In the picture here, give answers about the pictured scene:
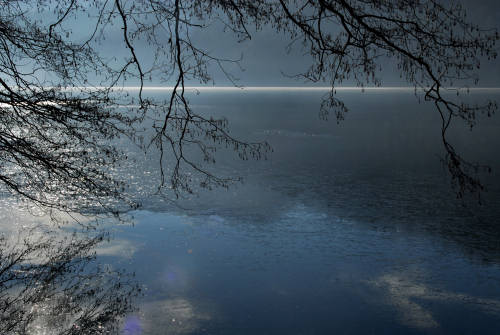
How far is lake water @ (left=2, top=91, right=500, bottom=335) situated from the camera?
14.7 meters

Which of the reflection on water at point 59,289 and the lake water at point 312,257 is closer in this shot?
the reflection on water at point 59,289

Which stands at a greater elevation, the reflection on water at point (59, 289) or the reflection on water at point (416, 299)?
the reflection on water at point (59, 289)

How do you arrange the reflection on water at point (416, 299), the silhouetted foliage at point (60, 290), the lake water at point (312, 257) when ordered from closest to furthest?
the silhouetted foliage at point (60, 290) → the reflection on water at point (416, 299) → the lake water at point (312, 257)

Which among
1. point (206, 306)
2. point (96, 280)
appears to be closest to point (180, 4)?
point (206, 306)

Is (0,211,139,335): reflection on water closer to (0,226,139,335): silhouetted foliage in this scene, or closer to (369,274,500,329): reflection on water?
(0,226,139,335): silhouetted foliage

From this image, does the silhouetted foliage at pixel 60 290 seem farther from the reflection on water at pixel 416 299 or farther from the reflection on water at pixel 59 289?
the reflection on water at pixel 416 299

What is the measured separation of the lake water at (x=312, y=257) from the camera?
14680mm

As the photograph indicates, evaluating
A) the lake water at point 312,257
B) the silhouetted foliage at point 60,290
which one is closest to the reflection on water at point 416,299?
the lake water at point 312,257

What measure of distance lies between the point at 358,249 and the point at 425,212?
788 cm

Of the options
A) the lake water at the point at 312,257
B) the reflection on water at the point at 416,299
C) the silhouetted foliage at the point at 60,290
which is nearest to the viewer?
the silhouetted foliage at the point at 60,290

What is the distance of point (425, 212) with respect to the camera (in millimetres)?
25922

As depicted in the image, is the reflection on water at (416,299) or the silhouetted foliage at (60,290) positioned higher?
the silhouetted foliage at (60,290)

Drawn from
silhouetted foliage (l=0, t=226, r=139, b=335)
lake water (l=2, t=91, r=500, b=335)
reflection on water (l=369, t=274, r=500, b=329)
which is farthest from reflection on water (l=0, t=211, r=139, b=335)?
reflection on water (l=369, t=274, r=500, b=329)

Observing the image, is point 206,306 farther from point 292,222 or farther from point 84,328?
point 292,222
